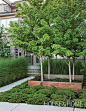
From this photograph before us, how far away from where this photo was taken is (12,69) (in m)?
8.04

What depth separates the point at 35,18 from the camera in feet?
21.0

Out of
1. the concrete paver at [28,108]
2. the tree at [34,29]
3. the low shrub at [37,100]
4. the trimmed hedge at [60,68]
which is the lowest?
the concrete paver at [28,108]

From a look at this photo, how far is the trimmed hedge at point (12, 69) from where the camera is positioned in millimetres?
7164

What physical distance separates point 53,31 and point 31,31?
122 cm

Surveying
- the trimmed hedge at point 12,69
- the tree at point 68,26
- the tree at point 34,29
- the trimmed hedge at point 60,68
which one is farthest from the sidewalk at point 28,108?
the trimmed hedge at point 60,68

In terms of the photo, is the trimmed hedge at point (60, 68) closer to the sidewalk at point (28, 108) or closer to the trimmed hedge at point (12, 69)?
the trimmed hedge at point (12, 69)

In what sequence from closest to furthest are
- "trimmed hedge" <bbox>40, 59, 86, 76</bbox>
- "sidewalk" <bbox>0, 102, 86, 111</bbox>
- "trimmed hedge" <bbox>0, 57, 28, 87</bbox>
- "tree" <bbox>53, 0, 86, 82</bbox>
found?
1. "sidewalk" <bbox>0, 102, 86, 111</bbox>
2. "tree" <bbox>53, 0, 86, 82</bbox>
3. "trimmed hedge" <bbox>0, 57, 28, 87</bbox>
4. "trimmed hedge" <bbox>40, 59, 86, 76</bbox>

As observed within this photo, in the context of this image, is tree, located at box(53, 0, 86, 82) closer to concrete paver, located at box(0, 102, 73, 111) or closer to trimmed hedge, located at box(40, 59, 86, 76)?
concrete paver, located at box(0, 102, 73, 111)

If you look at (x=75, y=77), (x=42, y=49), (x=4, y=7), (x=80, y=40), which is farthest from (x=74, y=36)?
(x=4, y=7)

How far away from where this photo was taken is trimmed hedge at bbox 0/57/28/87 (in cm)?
716

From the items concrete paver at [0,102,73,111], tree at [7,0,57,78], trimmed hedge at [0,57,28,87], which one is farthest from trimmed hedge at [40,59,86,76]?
concrete paver at [0,102,73,111]

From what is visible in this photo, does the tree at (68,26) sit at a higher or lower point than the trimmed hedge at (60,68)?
higher

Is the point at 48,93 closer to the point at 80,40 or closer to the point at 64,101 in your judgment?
the point at 64,101

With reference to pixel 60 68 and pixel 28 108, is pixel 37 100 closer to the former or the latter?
pixel 28 108
